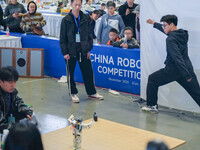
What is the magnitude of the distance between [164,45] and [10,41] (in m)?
3.89

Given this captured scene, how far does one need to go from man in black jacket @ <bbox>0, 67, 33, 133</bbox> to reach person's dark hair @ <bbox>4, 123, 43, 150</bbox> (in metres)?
2.16

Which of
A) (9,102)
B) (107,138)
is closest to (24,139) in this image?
(9,102)

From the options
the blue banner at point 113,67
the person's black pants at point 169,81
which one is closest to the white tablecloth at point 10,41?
the blue banner at point 113,67

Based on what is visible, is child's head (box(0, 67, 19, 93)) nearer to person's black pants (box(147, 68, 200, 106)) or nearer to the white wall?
person's black pants (box(147, 68, 200, 106))

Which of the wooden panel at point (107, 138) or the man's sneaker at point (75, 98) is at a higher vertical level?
the wooden panel at point (107, 138)

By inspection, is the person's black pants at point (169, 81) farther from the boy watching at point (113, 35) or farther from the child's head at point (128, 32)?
the boy watching at point (113, 35)

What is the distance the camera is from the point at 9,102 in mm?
3566

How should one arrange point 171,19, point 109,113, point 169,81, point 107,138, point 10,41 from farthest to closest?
point 10,41, point 109,113, point 169,81, point 171,19, point 107,138

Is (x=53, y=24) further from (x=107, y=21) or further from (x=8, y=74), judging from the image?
(x=8, y=74)

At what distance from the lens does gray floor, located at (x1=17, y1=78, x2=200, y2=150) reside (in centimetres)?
494

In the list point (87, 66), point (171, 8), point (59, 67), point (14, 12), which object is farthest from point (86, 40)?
point (14, 12)

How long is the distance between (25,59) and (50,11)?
752 cm

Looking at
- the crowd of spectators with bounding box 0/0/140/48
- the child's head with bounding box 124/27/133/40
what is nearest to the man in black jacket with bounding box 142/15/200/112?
the child's head with bounding box 124/27/133/40

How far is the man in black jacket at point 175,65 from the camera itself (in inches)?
203
